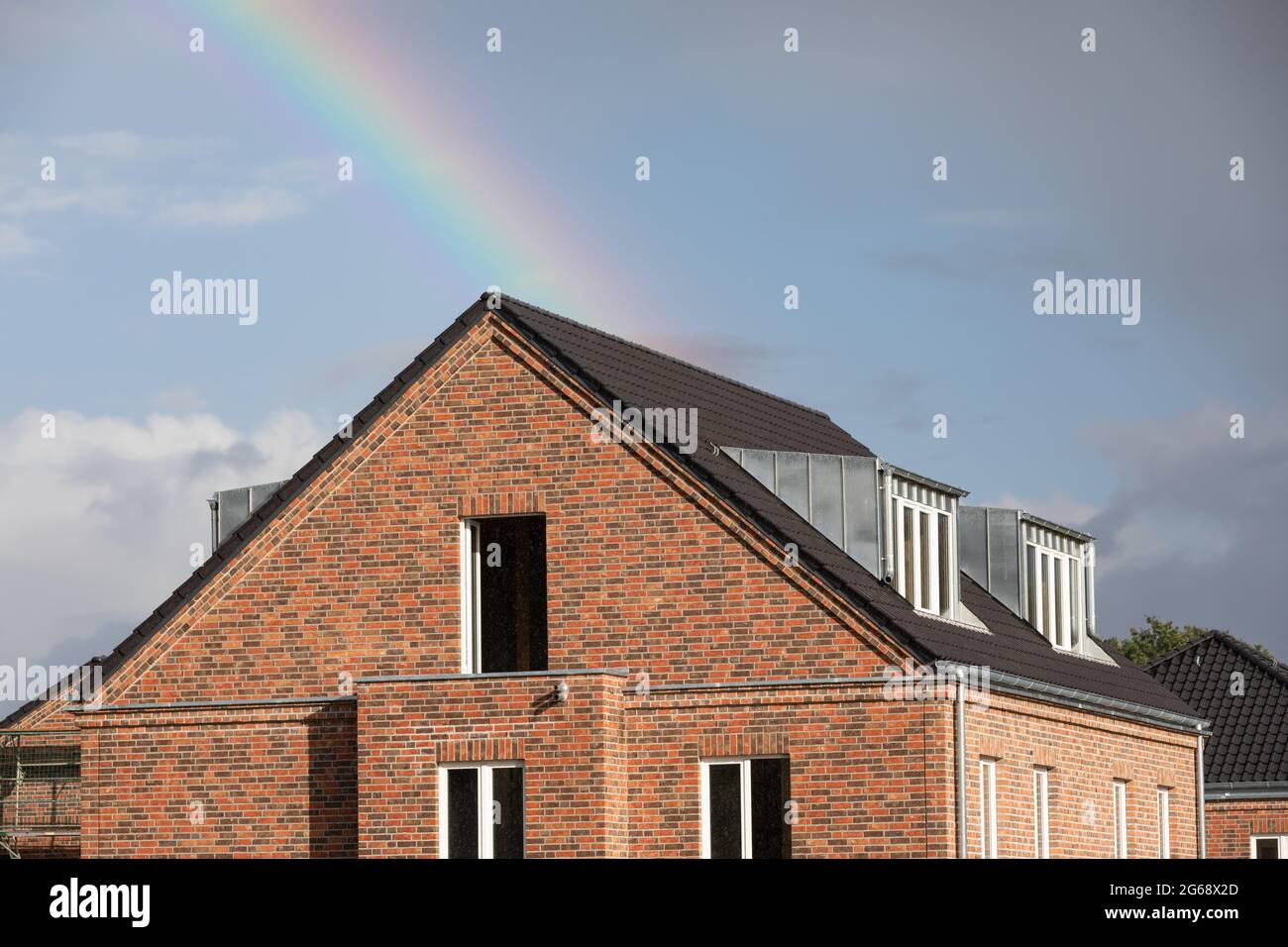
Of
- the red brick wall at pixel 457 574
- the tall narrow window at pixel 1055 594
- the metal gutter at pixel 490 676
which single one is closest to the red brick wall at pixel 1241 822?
the tall narrow window at pixel 1055 594

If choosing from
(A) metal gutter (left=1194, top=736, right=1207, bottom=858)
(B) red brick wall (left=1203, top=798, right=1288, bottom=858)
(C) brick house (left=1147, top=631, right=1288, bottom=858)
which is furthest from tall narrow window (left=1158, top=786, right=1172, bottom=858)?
(B) red brick wall (left=1203, top=798, right=1288, bottom=858)

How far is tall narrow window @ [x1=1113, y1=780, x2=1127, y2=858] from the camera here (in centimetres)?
2648

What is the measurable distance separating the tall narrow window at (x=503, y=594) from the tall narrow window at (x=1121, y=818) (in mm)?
8899

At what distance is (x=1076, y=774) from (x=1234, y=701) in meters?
13.8

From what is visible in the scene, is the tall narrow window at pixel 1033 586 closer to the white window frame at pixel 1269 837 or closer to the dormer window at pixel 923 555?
the dormer window at pixel 923 555

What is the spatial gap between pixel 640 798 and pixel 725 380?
9.27 metres

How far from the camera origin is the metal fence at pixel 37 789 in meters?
28.4

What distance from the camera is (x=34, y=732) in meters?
27.6

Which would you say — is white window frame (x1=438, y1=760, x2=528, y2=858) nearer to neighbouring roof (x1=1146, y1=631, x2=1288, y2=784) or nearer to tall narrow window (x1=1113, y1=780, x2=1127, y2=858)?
tall narrow window (x1=1113, y1=780, x2=1127, y2=858)

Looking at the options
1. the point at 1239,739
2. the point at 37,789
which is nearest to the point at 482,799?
the point at 37,789

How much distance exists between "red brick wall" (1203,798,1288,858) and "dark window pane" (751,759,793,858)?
16.3 m
